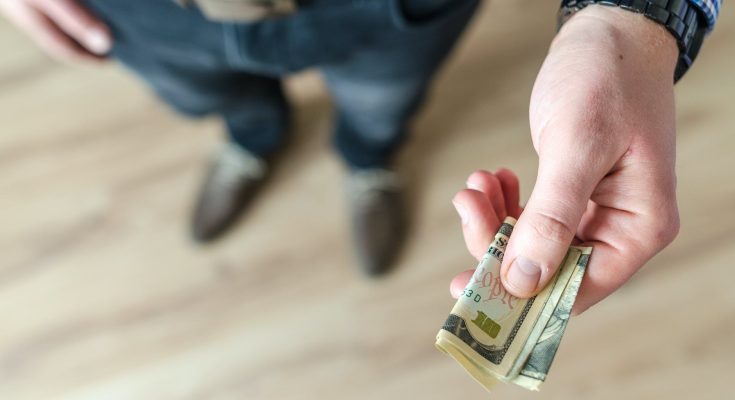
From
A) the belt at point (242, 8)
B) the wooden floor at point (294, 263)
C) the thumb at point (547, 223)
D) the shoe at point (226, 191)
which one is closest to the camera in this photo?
the thumb at point (547, 223)

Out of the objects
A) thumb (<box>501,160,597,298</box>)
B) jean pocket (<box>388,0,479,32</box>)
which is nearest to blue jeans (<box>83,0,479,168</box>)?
jean pocket (<box>388,0,479,32</box>)

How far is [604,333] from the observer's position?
1.05m

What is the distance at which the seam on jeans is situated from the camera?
68cm

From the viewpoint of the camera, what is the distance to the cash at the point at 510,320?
0.46 meters

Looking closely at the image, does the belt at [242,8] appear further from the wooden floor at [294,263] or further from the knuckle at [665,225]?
the wooden floor at [294,263]

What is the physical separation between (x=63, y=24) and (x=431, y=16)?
0.46 metres

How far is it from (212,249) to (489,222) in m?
0.80

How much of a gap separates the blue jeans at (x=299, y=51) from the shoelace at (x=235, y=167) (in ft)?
0.62

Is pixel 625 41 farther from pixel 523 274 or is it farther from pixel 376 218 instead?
pixel 376 218

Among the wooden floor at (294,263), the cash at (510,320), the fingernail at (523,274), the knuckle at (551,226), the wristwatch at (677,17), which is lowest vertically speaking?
the wooden floor at (294,263)

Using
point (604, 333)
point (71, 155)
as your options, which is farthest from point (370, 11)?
point (71, 155)

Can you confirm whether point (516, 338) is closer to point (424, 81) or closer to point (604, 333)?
point (424, 81)

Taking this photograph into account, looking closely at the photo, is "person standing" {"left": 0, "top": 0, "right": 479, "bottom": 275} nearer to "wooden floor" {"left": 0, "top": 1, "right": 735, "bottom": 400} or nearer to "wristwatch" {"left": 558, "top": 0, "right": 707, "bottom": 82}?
"wooden floor" {"left": 0, "top": 1, "right": 735, "bottom": 400}

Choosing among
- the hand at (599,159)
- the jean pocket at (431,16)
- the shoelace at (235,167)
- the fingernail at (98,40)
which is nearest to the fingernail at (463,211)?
the hand at (599,159)
